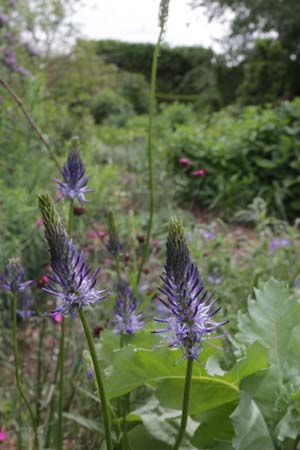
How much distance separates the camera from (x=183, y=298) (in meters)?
0.72

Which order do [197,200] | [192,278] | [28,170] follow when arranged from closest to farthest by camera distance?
[192,278]
[28,170]
[197,200]

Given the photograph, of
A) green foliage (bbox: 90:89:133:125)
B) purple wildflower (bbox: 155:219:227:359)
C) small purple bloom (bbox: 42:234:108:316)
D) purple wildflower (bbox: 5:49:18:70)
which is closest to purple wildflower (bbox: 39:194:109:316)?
small purple bloom (bbox: 42:234:108:316)

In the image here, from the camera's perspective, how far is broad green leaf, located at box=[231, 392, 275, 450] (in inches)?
40.8

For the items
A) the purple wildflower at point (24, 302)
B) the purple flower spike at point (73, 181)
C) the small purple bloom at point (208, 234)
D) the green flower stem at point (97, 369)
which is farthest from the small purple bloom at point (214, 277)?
the green flower stem at point (97, 369)

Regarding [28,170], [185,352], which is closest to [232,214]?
[28,170]

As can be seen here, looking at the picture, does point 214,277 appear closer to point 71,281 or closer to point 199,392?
point 199,392

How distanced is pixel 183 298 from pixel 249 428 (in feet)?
1.55

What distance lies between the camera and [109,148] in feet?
28.0

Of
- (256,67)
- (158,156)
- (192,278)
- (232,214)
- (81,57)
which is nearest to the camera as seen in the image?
(192,278)

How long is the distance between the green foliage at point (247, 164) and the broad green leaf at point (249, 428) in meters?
4.69

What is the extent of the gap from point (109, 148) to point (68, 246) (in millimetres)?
7903

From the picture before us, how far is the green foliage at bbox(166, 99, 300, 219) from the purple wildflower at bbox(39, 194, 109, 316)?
508 cm

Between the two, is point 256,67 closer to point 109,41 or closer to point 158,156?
point 158,156

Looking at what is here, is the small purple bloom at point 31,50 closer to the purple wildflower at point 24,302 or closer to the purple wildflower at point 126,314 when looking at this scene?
the purple wildflower at point 24,302
